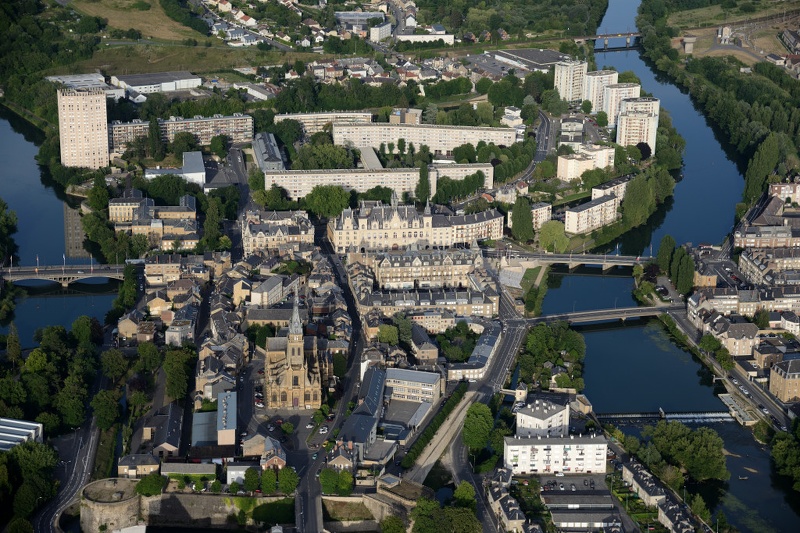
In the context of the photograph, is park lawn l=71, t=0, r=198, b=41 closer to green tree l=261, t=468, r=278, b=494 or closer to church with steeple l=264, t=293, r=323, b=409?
church with steeple l=264, t=293, r=323, b=409

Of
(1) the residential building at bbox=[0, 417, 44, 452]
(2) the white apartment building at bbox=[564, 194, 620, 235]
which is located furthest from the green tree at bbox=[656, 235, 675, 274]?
(1) the residential building at bbox=[0, 417, 44, 452]

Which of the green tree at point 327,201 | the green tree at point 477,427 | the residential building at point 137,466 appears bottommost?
the residential building at point 137,466

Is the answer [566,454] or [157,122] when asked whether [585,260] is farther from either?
[157,122]

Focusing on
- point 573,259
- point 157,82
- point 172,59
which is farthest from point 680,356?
point 172,59

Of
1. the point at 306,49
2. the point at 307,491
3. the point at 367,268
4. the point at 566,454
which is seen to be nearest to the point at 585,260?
A: the point at 367,268

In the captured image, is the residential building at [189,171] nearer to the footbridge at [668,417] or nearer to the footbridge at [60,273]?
the footbridge at [60,273]

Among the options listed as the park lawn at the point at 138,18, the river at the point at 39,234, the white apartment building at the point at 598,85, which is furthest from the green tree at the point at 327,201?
the park lawn at the point at 138,18
